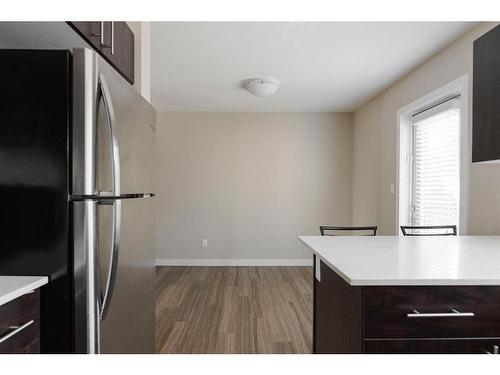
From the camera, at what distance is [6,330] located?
1033mm

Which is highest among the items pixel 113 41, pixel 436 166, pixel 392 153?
pixel 113 41

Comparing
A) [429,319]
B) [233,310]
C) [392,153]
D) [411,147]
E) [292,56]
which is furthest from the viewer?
[392,153]

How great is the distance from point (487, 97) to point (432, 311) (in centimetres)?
109

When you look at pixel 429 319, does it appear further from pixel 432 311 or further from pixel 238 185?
pixel 238 185

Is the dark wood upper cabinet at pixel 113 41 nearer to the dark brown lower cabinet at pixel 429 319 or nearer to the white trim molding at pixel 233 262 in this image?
the dark brown lower cabinet at pixel 429 319

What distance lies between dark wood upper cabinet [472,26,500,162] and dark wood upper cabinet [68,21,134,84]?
1.75m

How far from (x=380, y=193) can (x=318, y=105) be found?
148 cm

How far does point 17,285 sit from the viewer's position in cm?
112

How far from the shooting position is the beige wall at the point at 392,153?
93.6 inches

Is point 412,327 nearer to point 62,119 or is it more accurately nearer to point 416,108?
point 62,119

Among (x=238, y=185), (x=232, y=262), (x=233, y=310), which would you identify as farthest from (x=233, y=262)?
(x=233, y=310)

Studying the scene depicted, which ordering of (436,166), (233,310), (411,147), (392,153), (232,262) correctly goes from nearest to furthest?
(436,166) < (233,310) < (411,147) < (392,153) < (232,262)
